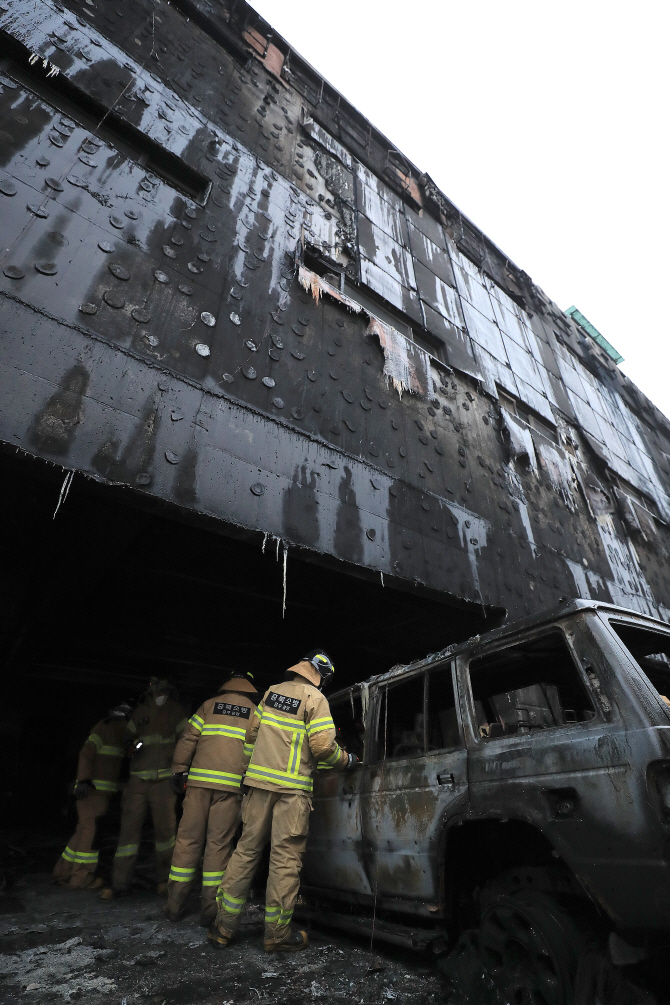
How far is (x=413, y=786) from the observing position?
2865 mm

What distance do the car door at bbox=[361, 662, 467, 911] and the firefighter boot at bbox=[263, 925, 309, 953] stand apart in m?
0.70

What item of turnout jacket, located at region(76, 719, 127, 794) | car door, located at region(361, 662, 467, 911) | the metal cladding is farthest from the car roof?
turnout jacket, located at region(76, 719, 127, 794)

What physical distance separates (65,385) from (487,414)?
7106 mm

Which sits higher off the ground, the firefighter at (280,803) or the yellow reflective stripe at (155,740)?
the yellow reflective stripe at (155,740)

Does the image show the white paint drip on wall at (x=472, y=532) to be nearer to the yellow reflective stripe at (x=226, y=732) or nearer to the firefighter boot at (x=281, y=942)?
the yellow reflective stripe at (x=226, y=732)

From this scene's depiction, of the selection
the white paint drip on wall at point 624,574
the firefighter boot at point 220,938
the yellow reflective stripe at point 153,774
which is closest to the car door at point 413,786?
the firefighter boot at point 220,938

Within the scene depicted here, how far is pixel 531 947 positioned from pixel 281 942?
5.92 feet

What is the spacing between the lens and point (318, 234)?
758 centimetres

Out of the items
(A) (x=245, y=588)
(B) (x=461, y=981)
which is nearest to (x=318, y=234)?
(A) (x=245, y=588)

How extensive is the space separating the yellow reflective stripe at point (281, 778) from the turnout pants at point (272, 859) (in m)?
0.06

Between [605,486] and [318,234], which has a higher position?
[318,234]

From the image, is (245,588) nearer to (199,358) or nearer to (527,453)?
(199,358)

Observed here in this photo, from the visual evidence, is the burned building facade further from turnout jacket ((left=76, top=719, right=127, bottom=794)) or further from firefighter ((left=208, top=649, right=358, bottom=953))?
turnout jacket ((left=76, top=719, right=127, bottom=794))

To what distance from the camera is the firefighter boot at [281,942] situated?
9.93 ft
